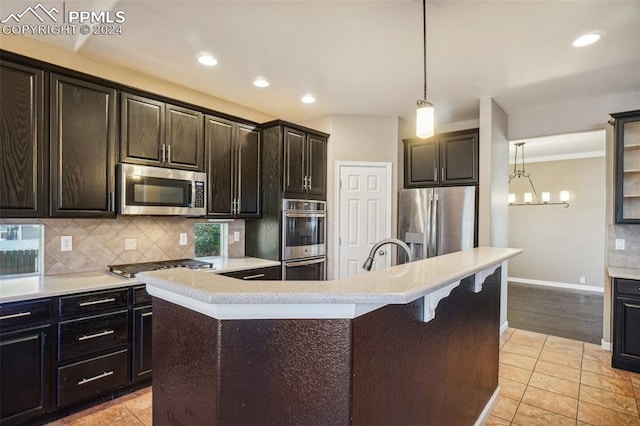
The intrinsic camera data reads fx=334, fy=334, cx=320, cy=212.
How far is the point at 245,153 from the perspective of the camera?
3.68 m

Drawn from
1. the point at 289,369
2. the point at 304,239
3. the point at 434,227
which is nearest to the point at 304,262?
the point at 304,239

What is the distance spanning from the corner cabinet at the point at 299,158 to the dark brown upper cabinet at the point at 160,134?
793 millimetres

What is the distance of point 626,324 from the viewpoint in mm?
3025

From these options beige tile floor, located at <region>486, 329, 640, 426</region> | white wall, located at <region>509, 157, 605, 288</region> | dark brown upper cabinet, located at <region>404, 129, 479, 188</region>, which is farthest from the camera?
white wall, located at <region>509, 157, 605, 288</region>

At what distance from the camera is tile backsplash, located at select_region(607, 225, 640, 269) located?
340 centimetres

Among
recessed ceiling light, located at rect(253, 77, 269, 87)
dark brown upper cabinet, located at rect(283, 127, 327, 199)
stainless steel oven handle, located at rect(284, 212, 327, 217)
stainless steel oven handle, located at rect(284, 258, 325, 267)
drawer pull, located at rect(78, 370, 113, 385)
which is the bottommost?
drawer pull, located at rect(78, 370, 113, 385)

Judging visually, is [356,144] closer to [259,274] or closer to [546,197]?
[259,274]

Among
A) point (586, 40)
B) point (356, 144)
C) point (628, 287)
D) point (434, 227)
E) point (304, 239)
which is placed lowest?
point (628, 287)

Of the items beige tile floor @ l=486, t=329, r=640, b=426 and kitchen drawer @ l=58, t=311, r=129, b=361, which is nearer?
kitchen drawer @ l=58, t=311, r=129, b=361

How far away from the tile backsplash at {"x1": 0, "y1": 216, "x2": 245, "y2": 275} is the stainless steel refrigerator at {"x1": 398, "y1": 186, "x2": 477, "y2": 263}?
2532 mm

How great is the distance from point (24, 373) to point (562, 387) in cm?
394

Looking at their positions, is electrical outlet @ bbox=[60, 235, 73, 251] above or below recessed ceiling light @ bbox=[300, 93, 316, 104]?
below

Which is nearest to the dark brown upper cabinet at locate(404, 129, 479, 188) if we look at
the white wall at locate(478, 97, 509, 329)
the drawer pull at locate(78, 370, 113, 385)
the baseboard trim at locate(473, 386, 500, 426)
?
the white wall at locate(478, 97, 509, 329)

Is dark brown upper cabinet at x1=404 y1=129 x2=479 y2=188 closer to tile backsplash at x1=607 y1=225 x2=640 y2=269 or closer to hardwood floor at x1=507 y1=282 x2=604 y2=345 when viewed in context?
tile backsplash at x1=607 y1=225 x2=640 y2=269
